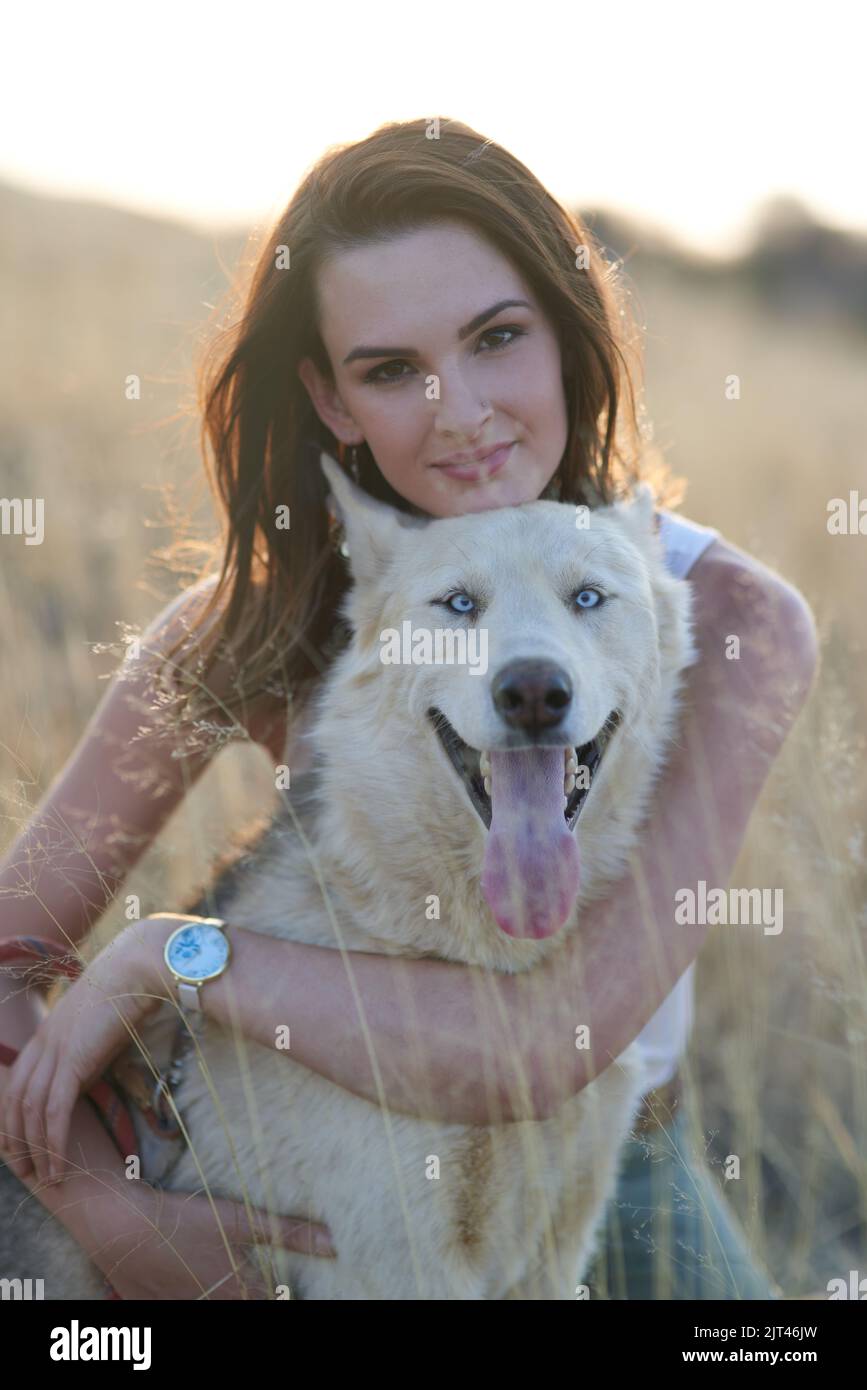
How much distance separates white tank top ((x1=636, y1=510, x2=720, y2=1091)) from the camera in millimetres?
2883

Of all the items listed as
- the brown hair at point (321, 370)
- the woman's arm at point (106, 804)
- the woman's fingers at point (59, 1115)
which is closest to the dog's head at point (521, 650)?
the brown hair at point (321, 370)

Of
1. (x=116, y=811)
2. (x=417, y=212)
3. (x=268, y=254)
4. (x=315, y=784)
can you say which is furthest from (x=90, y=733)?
(x=417, y=212)

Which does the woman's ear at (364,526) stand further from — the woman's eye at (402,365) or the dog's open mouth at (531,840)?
the dog's open mouth at (531,840)

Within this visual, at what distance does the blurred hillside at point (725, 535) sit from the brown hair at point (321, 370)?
12.3 inches

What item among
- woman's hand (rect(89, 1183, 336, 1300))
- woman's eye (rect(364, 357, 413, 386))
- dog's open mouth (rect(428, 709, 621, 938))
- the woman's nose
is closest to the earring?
woman's eye (rect(364, 357, 413, 386))

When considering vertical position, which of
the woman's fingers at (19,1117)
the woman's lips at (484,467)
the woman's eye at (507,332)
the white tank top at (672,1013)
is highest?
the woman's eye at (507,332)

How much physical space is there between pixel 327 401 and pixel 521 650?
1046mm

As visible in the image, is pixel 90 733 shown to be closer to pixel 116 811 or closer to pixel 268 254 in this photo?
pixel 116 811

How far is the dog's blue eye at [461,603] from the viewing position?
2.41 m

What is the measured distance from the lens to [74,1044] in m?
2.30

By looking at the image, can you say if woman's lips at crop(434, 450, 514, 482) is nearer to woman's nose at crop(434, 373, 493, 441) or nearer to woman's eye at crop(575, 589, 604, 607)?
woman's nose at crop(434, 373, 493, 441)

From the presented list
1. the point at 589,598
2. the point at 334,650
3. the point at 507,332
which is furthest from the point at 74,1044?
the point at 507,332

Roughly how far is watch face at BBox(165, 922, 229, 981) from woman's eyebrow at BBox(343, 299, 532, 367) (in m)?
1.30

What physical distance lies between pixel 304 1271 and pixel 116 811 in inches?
44.3
